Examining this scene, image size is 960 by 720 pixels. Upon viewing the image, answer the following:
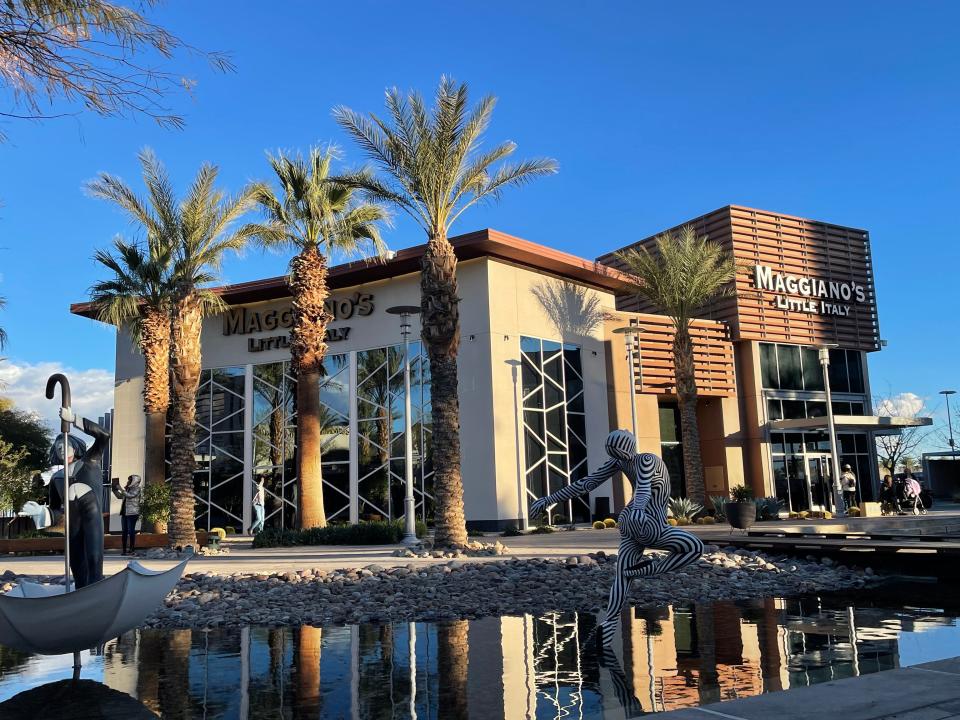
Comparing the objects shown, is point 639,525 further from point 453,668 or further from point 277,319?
point 277,319

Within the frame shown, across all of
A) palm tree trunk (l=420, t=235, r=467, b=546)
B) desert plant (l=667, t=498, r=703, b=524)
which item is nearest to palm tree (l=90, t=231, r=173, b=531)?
palm tree trunk (l=420, t=235, r=467, b=546)

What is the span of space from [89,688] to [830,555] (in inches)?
470

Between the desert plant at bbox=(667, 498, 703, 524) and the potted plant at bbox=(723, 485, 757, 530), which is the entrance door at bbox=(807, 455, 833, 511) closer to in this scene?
the desert plant at bbox=(667, 498, 703, 524)

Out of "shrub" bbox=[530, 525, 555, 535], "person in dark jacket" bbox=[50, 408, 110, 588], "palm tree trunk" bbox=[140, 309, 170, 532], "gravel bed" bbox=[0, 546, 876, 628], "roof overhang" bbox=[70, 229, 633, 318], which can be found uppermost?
"roof overhang" bbox=[70, 229, 633, 318]

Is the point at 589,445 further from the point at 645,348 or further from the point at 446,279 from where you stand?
the point at 446,279

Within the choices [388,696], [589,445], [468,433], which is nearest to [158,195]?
[468,433]

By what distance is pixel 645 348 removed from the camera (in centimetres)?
3081

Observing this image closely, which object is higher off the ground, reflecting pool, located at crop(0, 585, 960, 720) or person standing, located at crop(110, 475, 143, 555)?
person standing, located at crop(110, 475, 143, 555)

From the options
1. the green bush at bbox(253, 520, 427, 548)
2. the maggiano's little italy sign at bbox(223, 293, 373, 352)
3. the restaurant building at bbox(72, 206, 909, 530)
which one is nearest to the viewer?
the green bush at bbox(253, 520, 427, 548)

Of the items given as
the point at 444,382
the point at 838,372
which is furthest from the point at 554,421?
the point at 838,372

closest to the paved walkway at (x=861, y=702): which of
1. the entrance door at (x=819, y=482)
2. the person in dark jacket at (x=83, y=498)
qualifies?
the person in dark jacket at (x=83, y=498)

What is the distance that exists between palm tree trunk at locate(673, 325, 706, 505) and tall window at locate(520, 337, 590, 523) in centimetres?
344

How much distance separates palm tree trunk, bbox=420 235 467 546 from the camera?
17234 mm

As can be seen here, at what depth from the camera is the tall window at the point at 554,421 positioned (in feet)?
88.4
